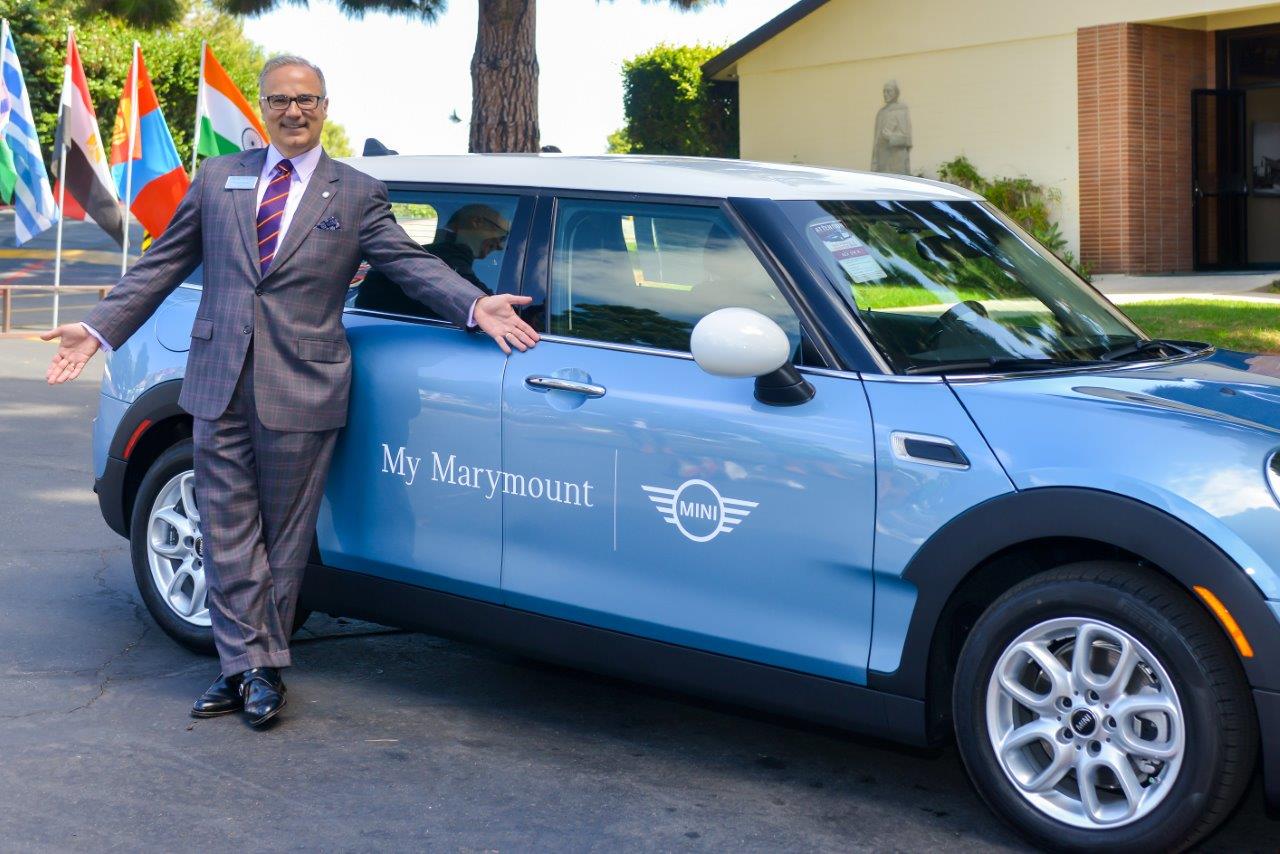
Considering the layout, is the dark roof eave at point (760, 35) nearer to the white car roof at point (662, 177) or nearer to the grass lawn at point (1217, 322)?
the grass lawn at point (1217, 322)

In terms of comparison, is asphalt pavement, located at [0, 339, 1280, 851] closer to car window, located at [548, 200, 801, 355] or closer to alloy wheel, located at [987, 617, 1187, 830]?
alloy wheel, located at [987, 617, 1187, 830]

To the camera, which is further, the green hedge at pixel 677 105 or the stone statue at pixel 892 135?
the green hedge at pixel 677 105

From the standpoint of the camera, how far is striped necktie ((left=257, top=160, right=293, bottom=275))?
4762 millimetres

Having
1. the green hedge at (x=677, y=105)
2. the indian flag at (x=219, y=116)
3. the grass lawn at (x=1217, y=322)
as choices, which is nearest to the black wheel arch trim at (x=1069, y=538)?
the grass lawn at (x=1217, y=322)

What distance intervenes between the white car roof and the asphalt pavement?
1.57 meters

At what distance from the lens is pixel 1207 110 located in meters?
22.1

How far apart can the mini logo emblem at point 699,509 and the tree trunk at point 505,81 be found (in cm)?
1120

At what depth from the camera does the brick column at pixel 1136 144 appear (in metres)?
21.3

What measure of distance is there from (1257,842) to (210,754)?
276cm

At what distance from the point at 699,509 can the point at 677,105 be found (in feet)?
87.8

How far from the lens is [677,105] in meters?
30.2

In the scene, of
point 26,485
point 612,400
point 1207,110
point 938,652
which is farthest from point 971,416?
point 1207,110

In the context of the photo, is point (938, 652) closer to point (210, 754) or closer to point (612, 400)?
point (612, 400)

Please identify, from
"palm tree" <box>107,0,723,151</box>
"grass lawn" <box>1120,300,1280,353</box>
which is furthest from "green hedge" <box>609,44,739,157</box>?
"grass lawn" <box>1120,300,1280,353</box>
